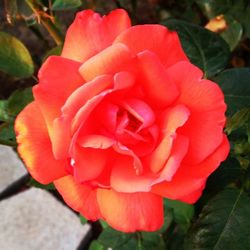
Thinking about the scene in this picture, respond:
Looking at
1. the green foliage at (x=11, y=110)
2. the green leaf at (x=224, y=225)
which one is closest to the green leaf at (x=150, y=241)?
the green leaf at (x=224, y=225)

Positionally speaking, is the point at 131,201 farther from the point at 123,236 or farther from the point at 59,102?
the point at 123,236

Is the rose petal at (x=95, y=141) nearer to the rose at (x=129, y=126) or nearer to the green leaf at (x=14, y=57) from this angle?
the rose at (x=129, y=126)

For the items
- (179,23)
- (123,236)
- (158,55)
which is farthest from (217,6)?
(158,55)

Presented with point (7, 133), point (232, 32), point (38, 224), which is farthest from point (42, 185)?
point (38, 224)

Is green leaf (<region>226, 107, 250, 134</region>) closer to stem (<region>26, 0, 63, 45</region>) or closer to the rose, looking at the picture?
the rose

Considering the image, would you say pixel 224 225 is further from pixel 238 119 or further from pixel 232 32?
pixel 232 32

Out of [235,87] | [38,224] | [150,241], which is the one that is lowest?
[38,224]
